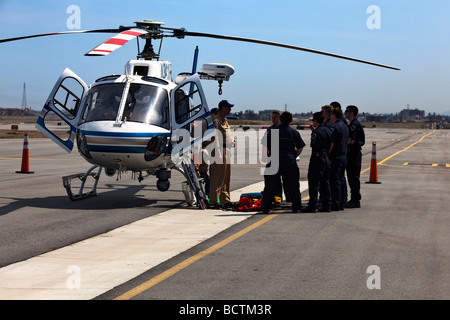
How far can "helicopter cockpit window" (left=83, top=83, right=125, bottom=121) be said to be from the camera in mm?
11898

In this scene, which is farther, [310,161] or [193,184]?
[193,184]

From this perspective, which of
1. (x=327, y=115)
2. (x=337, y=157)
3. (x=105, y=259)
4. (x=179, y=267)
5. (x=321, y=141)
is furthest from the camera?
(x=337, y=157)

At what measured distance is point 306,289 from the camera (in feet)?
20.8

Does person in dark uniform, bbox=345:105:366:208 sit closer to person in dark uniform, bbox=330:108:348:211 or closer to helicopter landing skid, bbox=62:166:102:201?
person in dark uniform, bbox=330:108:348:211

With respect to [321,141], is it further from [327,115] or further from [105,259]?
[105,259]

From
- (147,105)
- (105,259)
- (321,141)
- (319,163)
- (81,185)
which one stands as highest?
(147,105)

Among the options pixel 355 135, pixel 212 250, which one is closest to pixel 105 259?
pixel 212 250

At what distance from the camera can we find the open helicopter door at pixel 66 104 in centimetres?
1254

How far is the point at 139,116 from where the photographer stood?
11.8 meters

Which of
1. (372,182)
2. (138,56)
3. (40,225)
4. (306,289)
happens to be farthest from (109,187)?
(306,289)

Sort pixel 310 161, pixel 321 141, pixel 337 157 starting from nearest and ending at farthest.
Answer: pixel 321 141 < pixel 310 161 < pixel 337 157

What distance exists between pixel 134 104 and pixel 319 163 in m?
3.79

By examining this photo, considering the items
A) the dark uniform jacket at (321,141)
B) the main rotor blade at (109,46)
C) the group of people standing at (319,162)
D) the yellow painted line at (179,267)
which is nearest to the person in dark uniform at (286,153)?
the group of people standing at (319,162)

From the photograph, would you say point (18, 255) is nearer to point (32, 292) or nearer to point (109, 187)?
point (32, 292)
